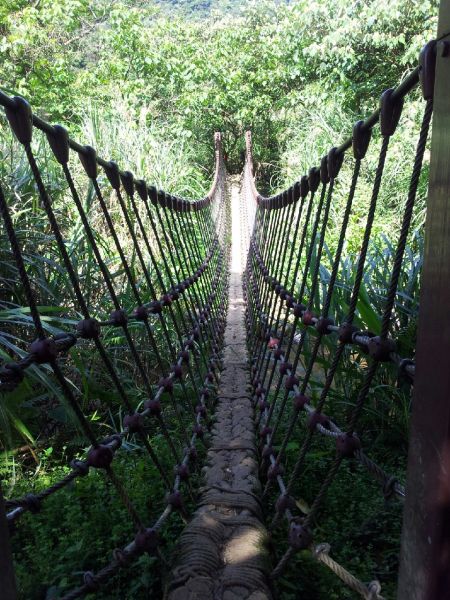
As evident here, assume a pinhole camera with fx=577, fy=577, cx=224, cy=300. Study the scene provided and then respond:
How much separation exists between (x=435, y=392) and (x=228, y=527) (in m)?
0.84

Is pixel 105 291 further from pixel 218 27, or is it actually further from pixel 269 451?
pixel 218 27

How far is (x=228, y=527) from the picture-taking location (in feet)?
3.92

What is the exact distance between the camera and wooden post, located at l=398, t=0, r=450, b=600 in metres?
0.46

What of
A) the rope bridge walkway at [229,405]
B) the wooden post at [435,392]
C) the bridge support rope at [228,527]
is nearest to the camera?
the wooden post at [435,392]

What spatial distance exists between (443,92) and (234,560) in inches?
34.9

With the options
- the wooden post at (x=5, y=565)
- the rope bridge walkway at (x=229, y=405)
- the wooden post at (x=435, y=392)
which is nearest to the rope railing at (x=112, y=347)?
the rope bridge walkway at (x=229, y=405)

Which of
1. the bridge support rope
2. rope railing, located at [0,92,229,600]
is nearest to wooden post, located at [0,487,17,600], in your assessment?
rope railing, located at [0,92,229,600]

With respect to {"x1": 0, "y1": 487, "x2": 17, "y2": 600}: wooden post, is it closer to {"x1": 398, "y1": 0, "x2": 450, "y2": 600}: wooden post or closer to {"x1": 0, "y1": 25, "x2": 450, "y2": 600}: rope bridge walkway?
{"x1": 0, "y1": 25, "x2": 450, "y2": 600}: rope bridge walkway

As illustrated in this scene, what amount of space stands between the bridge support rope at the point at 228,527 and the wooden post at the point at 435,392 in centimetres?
53

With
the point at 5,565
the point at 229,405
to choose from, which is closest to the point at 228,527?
the point at 5,565

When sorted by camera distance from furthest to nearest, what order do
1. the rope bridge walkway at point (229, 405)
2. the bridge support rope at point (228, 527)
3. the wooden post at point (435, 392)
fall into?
the bridge support rope at point (228, 527), the rope bridge walkway at point (229, 405), the wooden post at point (435, 392)

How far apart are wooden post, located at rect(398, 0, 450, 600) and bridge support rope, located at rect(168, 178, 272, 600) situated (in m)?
0.53

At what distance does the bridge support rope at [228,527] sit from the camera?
985 mm

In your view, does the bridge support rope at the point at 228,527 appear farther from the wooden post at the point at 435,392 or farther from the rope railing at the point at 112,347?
the wooden post at the point at 435,392
